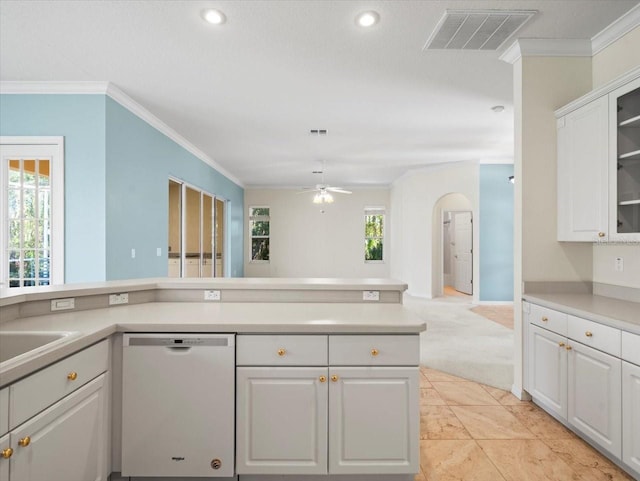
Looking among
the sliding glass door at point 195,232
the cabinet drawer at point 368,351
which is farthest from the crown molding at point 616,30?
the sliding glass door at point 195,232

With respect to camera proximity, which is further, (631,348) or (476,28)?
(476,28)

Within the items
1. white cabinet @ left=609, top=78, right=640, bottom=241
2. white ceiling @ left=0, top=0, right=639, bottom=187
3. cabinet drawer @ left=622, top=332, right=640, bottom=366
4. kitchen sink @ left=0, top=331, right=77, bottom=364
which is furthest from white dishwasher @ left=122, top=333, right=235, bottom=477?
white cabinet @ left=609, top=78, right=640, bottom=241

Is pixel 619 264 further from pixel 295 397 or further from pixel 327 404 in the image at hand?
pixel 295 397

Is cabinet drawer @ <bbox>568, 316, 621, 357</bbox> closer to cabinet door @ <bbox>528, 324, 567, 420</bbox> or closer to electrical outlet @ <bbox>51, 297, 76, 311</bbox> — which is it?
cabinet door @ <bbox>528, 324, 567, 420</bbox>

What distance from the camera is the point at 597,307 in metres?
2.36

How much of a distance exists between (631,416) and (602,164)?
5.12 ft

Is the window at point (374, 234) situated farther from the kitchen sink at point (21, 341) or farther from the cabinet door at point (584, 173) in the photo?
the kitchen sink at point (21, 341)

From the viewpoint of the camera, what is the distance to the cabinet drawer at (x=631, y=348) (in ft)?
6.09

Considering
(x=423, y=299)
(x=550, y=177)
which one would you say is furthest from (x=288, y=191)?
(x=550, y=177)

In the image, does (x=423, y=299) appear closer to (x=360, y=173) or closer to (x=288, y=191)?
(x=360, y=173)

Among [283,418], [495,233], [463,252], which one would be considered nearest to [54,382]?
[283,418]

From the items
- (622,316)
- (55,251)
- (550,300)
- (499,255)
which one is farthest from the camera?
(499,255)

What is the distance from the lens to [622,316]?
6.86 ft

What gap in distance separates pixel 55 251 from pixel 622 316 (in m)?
4.69
